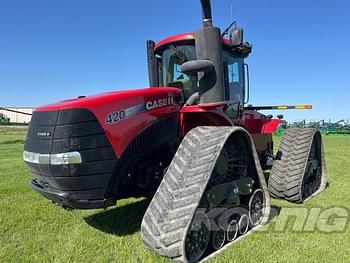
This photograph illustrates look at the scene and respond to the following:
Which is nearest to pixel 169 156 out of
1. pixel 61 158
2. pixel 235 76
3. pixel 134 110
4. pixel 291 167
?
pixel 134 110

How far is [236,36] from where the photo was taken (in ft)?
14.4

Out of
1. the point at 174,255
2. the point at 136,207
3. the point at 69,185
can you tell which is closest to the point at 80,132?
the point at 69,185

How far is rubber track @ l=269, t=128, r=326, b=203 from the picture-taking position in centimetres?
520

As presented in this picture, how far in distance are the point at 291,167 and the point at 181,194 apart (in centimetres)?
276

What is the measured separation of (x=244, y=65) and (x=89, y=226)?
3.39 m

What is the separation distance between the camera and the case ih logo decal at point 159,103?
3.82 metres

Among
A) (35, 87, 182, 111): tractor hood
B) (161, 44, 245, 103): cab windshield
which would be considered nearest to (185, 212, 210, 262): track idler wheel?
(35, 87, 182, 111): tractor hood

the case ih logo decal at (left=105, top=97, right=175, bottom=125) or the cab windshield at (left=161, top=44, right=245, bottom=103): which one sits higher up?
the cab windshield at (left=161, top=44, right=245, bottom=103)

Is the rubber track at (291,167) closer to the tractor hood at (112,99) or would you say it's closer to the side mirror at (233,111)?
the side mirror at (233,111)

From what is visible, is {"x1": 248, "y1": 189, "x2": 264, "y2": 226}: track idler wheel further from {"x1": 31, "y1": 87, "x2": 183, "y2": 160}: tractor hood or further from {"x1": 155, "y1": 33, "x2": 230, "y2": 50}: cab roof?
{"x1": 155, "y1": 33, "x2": 230, "y2": 50}: cab roof

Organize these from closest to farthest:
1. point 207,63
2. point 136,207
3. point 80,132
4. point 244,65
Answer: point 80,132 → point 207,63 → point 136,207 → point 244,65

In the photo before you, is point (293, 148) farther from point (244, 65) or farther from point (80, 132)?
point (80, 132)

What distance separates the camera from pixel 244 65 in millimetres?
5648

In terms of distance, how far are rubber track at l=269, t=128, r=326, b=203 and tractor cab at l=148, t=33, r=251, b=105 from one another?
1044 millimetres
